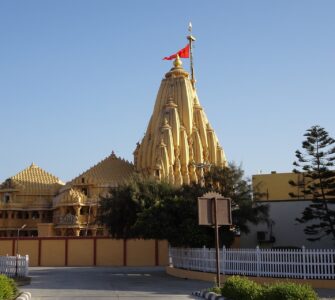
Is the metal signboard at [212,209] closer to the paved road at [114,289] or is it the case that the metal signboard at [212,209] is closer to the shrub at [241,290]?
the shrub at [241,290]

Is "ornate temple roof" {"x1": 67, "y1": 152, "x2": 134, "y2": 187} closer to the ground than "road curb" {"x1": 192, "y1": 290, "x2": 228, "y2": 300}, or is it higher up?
higher up

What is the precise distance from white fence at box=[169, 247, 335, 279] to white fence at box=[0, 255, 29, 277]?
8.43 metres

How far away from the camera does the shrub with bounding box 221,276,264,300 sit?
1336 centimetres

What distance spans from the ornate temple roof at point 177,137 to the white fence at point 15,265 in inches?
1091

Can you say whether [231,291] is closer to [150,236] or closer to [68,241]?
[150,236]

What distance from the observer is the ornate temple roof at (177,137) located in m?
55.4

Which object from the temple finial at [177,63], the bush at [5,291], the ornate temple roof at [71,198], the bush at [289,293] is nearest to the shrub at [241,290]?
the bush at [289,293]

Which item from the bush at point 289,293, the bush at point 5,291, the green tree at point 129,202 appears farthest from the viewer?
the green tree at point 129,202

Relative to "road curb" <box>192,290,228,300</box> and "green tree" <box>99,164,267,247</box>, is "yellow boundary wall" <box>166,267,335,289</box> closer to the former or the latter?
"green tree" <box>99,164,267,247</box>

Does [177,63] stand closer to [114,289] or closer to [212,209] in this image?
[114,289]

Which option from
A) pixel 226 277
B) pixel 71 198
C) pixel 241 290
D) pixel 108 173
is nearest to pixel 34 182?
pixel 71 198

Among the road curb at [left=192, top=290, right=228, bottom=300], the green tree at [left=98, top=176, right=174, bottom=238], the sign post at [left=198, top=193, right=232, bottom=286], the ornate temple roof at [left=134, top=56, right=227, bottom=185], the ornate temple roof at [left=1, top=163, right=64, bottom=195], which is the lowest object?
the road curb at [left=192, top=290, right=228, bottom=300]

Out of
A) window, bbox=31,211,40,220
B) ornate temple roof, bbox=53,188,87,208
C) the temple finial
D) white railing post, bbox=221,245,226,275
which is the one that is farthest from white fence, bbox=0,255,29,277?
the temple finial

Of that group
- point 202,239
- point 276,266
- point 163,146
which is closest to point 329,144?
point 202,239
